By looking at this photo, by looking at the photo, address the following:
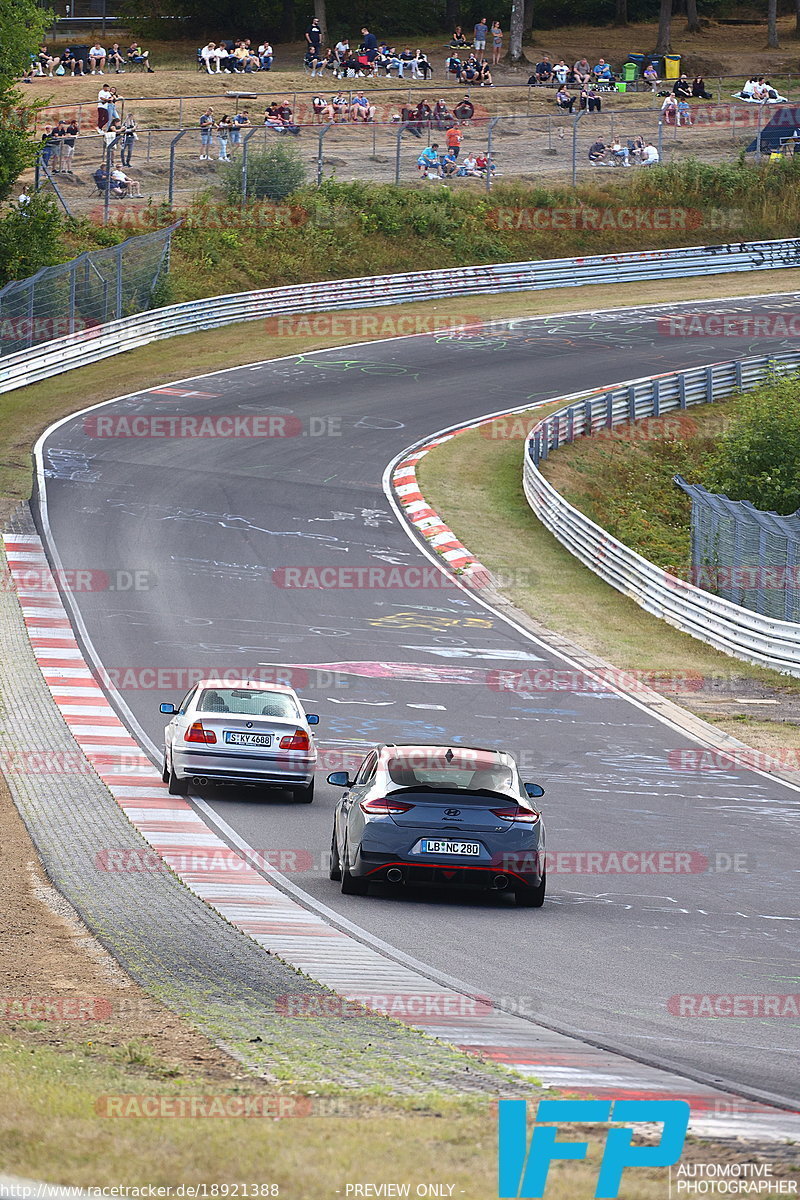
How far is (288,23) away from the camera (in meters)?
88.2

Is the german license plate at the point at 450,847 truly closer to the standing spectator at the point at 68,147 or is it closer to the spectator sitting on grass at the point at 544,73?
the standing spectator at the point at 68,147

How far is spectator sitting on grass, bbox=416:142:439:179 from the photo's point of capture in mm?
62750

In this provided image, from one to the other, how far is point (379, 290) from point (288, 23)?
128 feet

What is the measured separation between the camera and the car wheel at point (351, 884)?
1275 centimetres

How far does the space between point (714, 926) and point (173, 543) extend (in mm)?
20952

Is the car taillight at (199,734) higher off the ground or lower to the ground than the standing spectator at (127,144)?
lower

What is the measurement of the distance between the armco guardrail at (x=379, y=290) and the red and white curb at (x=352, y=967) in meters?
26.1

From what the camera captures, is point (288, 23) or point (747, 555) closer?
point (747, 555)

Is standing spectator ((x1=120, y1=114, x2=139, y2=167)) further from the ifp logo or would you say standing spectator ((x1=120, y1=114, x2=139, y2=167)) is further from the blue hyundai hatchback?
the ifp logo

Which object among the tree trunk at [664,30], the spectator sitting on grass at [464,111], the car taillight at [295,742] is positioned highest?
the tree trunk at [664,30]

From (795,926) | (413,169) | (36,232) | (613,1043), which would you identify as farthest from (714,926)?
(413,169)
